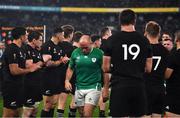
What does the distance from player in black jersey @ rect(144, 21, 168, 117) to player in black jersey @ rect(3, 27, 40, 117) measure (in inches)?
94.0

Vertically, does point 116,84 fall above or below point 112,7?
below

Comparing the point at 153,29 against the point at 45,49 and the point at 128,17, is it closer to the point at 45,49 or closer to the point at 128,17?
the point at 128,17

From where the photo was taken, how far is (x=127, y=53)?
624 cm

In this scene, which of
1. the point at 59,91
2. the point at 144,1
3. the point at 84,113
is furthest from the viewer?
the point at 144,1

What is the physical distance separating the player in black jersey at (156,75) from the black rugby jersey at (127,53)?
1.05m

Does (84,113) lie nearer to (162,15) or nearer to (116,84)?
(116,84)

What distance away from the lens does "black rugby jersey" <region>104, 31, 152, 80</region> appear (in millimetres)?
6242

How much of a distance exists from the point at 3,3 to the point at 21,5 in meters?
1.61

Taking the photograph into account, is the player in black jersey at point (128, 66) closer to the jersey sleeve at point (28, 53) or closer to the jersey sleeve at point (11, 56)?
the jersey sleeve at point (11, 56)

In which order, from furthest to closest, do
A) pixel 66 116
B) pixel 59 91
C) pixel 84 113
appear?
pixel 66 116, pixel 59 91, pixel 84 113

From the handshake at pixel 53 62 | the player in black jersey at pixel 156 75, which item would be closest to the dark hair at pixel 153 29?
the player in black jersey at pixel 156 75

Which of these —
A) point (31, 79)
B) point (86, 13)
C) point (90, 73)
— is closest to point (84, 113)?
point (90, 73)

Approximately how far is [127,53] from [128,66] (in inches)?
7.9

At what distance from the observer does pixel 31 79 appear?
9750 mm
